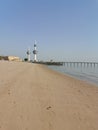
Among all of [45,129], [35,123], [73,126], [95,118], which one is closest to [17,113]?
[35,123]

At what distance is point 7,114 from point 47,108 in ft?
5.03

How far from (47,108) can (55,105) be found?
596 mm

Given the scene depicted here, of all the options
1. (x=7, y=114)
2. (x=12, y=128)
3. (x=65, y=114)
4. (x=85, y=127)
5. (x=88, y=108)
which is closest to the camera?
(x=12, y=128)

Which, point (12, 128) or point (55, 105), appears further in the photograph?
point (55, 105)

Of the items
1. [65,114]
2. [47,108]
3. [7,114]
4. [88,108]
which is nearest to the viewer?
[7,114]

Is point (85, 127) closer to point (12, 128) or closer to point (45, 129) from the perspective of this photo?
point (45, 129)

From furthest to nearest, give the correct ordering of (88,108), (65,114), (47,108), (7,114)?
(88,108) → (47,108) → (65,114) → (7,114)

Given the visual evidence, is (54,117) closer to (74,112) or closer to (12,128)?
(74,112)

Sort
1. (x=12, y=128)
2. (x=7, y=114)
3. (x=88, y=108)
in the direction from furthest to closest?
(x=88, y=108), (x=7, y=114), (x=12, y=128)

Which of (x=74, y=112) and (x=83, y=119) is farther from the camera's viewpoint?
(x=74, y=112)

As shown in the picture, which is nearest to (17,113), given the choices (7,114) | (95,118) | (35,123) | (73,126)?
(7,114)

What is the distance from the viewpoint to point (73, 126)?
15.8ft

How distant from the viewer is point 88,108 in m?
6.72

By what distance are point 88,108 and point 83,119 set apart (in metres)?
1.39
